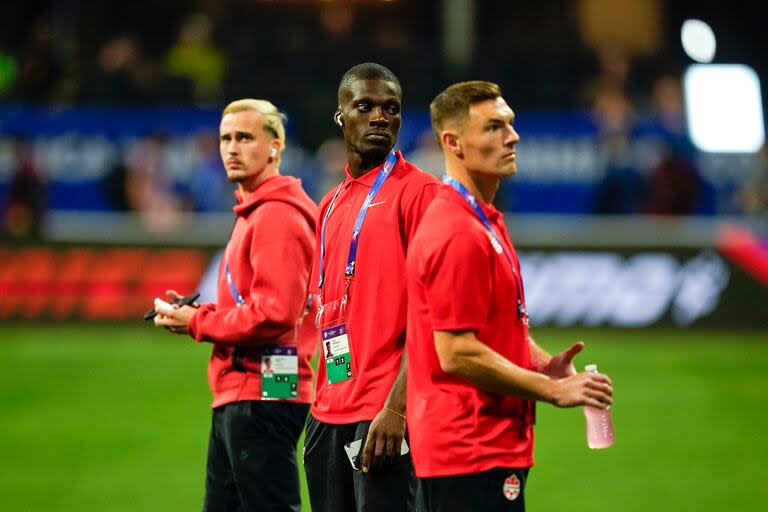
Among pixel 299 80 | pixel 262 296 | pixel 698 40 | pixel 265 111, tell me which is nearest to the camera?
pixel 262 296

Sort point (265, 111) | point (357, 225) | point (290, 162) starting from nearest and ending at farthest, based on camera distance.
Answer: point (357, 225) < point (265, 111) < point (290, 162)

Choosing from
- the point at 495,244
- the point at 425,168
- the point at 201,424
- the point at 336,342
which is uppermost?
the point at 425,168

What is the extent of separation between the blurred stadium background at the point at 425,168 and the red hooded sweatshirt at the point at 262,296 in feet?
10.8

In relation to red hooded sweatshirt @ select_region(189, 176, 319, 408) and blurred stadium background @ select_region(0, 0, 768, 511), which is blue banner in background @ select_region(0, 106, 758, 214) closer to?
blurred stadium background @ select_region(0, 0, 768, 511)

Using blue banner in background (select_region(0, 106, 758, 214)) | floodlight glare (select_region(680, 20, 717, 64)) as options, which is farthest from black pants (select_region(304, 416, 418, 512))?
floodlight glare (select_region(680, 20, 717, 64))

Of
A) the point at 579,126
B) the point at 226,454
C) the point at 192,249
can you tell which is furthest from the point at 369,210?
the point at 579,126

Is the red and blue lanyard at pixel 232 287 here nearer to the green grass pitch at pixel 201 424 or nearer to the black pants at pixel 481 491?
the black pants at pixel 481 491

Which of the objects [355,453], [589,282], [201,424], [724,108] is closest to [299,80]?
[724,108]

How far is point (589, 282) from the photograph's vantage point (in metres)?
15.1

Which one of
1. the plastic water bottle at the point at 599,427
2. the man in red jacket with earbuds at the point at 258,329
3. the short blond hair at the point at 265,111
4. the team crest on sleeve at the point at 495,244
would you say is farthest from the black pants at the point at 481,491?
the short blond hair at the point at 265,111

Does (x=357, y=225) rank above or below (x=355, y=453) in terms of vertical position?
above

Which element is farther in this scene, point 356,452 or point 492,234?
point 356,452

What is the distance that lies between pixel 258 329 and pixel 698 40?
18.1 meters

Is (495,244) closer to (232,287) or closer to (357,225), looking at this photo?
(357,225)
